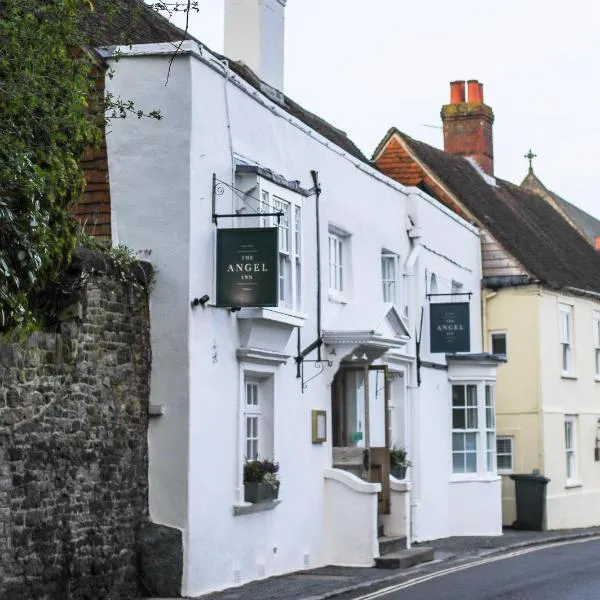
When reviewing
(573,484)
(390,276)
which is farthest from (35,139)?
(573,484)

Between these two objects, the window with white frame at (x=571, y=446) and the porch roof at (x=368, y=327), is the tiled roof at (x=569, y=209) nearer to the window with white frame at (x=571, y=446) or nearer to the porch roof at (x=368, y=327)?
the window with white frame at (x=571, y=446)

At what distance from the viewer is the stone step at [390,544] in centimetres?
2103

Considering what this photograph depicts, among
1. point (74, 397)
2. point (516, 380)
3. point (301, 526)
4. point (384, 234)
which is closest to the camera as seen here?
point (74, 397)

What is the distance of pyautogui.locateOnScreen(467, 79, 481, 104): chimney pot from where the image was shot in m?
37.3

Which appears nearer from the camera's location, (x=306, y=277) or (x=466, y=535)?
(x=306, y=277)

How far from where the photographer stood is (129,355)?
15.7 metres

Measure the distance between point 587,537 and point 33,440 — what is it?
17.8 metres

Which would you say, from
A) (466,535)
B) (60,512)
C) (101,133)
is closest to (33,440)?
→ (60,512)

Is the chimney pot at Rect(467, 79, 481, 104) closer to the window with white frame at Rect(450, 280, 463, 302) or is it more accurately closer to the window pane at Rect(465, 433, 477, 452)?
the window with white frame at Rect(450, 280, 463, 302)

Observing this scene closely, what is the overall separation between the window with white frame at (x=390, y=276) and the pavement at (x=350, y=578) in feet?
14.9

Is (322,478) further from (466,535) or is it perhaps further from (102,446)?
(466,535)

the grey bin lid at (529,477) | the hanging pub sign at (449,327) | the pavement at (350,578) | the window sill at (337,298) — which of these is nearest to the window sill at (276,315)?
the window sill at (337,298)

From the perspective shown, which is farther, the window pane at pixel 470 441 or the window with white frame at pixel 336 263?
the window pane at pixel 470 441

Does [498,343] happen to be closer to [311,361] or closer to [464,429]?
[464,429]
